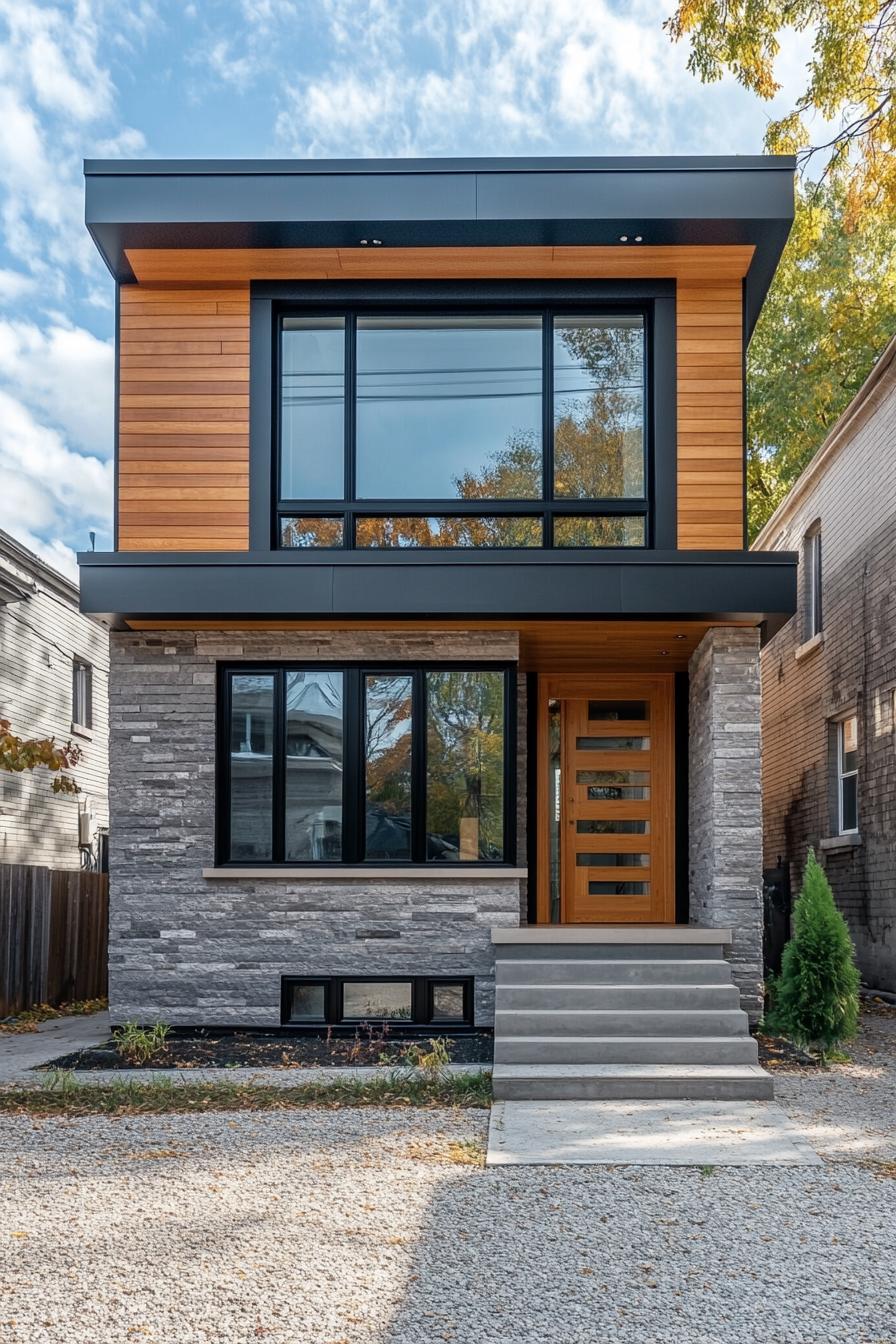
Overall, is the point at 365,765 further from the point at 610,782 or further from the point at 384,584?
the point at 610,782

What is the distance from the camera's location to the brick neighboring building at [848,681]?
38.4ft

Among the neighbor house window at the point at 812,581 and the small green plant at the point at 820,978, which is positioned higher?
the neighbor house window at the point at 812,581

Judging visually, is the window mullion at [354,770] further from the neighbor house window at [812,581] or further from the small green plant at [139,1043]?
the neighbor house window at [812,581]

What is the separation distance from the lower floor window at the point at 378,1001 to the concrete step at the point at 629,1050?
1.28 meters

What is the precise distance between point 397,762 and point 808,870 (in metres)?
2.93

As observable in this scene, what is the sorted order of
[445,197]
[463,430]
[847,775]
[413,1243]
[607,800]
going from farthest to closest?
[847,775] → [607,800] → [463,430] → [445,197] → [413,1243]

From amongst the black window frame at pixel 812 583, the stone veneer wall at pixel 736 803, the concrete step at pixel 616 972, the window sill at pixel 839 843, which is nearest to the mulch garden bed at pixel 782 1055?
the stone veneer wall at pixel 736 803

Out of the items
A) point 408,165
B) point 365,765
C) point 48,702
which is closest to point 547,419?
point 408,165

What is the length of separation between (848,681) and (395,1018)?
21.0 ft

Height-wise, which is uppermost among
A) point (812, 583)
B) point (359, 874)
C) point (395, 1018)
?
point (812, 583)

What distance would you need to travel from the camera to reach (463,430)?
9234 millimetres

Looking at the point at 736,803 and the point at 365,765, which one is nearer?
the point at 736,803

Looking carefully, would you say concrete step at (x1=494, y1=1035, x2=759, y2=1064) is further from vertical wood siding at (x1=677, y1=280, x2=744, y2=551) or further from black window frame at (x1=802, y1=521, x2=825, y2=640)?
black window frame at (x1=802, y1=521, x2=825, y2=640)

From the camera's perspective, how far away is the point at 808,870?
28.0 feet
